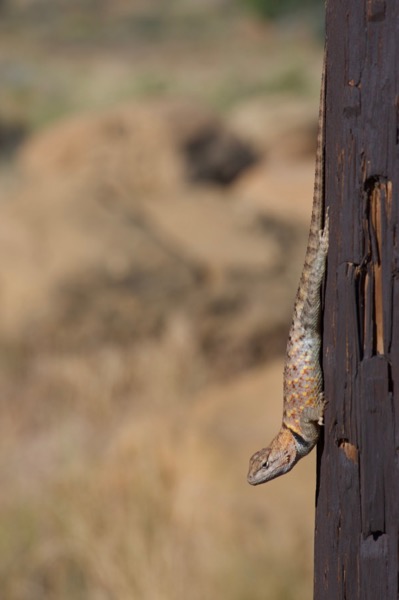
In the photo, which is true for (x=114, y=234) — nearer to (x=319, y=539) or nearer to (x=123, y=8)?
(x=319, y=539)

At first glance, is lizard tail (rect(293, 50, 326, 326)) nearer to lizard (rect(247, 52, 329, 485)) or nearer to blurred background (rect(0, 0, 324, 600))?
lizard (rect(247, 52, 329, 485))

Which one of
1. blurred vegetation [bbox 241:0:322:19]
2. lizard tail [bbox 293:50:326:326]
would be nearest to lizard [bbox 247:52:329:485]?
lizard tail [bbox 293:50:326:326]

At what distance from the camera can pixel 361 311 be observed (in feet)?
6.63

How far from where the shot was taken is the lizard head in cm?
242

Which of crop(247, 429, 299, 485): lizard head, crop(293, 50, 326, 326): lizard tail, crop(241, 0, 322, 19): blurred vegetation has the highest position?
crop(241, 0, 322, 19): blurred vegetation

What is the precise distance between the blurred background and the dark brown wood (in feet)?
10.1

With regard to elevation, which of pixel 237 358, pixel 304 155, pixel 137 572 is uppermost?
pixel 304 155

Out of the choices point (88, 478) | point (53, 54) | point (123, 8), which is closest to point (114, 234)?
point (88, 478)

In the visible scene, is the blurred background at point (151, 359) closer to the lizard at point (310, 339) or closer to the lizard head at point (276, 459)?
the lizard head at point (276, 459)

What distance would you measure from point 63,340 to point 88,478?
2.85m

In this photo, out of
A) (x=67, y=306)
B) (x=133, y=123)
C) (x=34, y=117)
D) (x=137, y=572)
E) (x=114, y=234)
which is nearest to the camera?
(x=137, y=572)

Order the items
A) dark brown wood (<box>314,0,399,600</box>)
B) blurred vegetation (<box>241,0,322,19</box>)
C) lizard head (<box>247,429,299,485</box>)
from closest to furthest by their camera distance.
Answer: dark brown wood (<box>314,0,399,600</box>) → lizard head (<box>247,429,299,485</box>) → blurred vegetation (<box>241,0,322,19</box>)

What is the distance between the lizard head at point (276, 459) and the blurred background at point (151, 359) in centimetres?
257

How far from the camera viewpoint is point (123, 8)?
2253 inches
